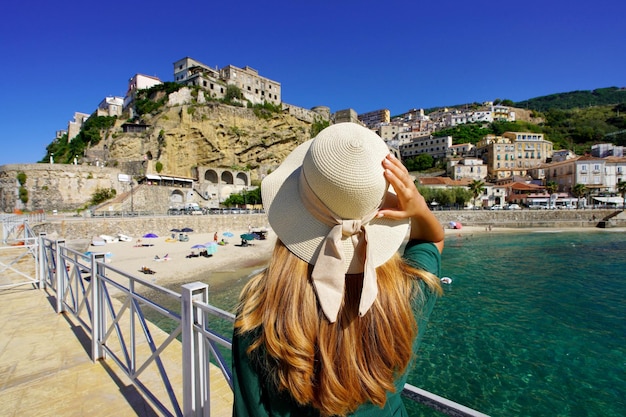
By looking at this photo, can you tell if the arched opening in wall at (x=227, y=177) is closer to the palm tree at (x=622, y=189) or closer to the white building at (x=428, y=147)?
the white building at (x=428, y=147)

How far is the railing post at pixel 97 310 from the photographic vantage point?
3.66 meters

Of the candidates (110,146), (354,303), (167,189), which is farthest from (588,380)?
(110,146)

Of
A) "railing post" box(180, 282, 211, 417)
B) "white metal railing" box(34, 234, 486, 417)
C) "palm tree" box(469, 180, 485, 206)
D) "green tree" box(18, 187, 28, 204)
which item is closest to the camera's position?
"white metal railing" box(34, 234, 486, 417)

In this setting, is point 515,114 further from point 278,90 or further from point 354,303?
point 354,303

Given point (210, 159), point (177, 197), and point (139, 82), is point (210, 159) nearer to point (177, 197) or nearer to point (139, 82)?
point (177, 197)

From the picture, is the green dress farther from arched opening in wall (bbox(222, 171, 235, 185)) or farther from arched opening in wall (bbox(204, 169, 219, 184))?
arched opening in wall (bbox(222, 171, 235, 185))

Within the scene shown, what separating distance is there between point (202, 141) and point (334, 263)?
48.5m

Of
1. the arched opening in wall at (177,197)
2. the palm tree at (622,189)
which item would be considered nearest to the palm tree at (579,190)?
the palm tree at (622,189)

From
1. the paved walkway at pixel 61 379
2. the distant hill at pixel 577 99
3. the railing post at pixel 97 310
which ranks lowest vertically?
the paved walkway at pixel 61 379

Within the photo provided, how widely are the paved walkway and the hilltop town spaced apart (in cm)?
2902

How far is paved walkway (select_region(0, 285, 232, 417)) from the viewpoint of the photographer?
2.82 m

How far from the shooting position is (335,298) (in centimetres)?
83

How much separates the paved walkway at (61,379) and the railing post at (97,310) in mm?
151

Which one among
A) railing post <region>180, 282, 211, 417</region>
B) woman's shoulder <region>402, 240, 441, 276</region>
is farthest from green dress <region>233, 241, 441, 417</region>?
railing post <region>180, 282, 211, 417</region>
